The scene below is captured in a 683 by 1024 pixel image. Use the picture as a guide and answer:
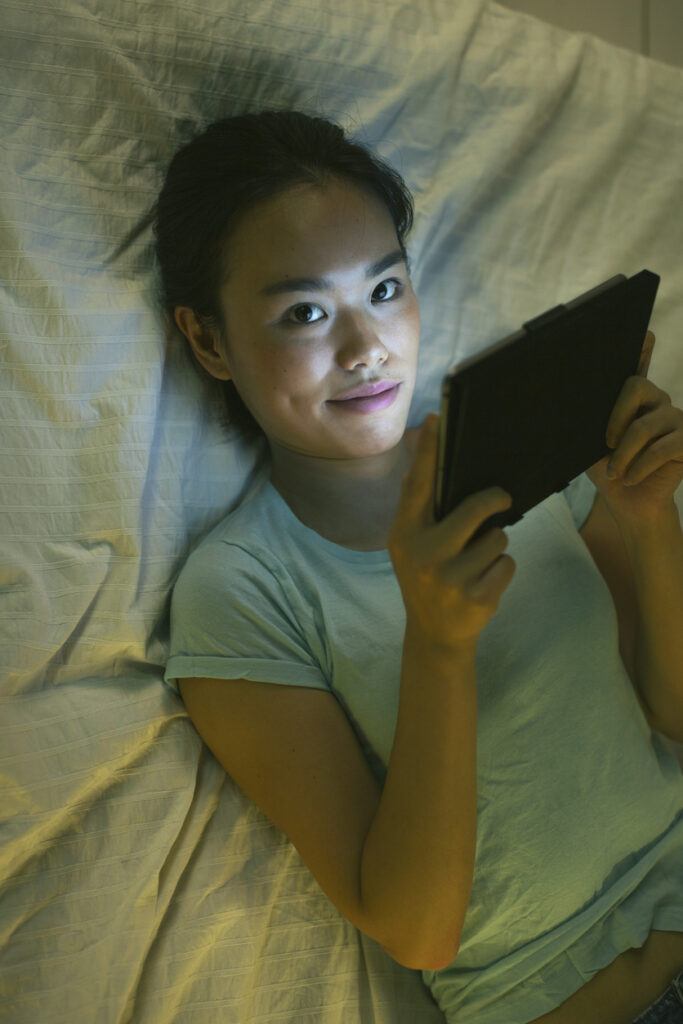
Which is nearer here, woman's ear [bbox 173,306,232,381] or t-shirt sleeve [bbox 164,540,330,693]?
t-shirt sleeve [bbox 164,540,330,693]

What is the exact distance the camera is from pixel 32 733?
2.96ft

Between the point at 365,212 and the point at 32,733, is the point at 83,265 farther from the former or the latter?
the point at 32,733

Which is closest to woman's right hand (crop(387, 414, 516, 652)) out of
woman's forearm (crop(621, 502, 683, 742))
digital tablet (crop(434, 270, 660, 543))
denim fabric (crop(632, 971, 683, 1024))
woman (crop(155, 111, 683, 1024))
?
digital tablet (crop(434, 270, 660, 543))

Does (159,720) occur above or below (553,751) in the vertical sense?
below

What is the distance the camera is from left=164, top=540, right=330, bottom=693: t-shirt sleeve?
0.86 metres

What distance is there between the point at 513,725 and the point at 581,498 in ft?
1.00

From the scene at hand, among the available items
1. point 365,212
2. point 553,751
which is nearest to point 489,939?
point 553,751

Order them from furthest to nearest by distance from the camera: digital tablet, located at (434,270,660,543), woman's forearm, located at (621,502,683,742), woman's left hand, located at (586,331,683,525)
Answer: woman's forearm, located at (621,502,683,742) < woman's left hand, located at (586,331,683,525) < digital tablet, located at (434,270,660,543)

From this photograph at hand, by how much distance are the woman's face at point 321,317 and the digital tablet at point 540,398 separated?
0.18m

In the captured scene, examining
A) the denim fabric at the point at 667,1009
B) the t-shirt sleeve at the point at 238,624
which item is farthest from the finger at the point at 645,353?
the denim fabric at the point at 667,1009

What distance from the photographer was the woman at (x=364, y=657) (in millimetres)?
844

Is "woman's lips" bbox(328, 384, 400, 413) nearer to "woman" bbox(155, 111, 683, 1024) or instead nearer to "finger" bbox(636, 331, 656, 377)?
"woman" bbox(155, 111, 683, 1024)

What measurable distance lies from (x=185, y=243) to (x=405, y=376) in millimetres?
275

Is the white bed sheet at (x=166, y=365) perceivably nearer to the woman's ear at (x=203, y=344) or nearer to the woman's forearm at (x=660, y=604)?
the woman's ear at (x=203, y=344)
